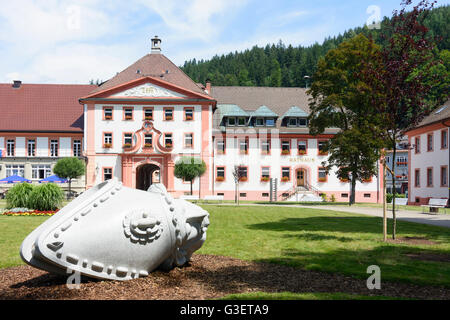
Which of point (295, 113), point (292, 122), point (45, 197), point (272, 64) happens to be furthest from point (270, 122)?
point (272, 64)

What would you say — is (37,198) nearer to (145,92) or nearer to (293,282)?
(293,282)

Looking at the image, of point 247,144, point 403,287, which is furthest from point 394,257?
point 247,144

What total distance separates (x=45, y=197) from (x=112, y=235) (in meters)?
15.1

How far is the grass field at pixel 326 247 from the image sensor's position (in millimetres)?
7194

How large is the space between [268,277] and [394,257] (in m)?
3.31

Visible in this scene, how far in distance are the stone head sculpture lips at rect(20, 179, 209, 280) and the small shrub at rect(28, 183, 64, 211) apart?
14.2 metres

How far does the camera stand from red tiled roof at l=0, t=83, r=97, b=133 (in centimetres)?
4416

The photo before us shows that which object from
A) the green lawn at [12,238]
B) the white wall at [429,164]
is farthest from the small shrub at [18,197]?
the white wall at [429,164]

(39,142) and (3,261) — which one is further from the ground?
(39,142)

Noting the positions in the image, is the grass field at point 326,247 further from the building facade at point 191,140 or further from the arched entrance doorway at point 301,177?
the arched entrance doorway at point 301,177

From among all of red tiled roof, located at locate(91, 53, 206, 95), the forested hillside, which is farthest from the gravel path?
the forested hillside

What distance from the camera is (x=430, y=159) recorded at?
34.8 meters

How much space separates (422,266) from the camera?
7.48 m
